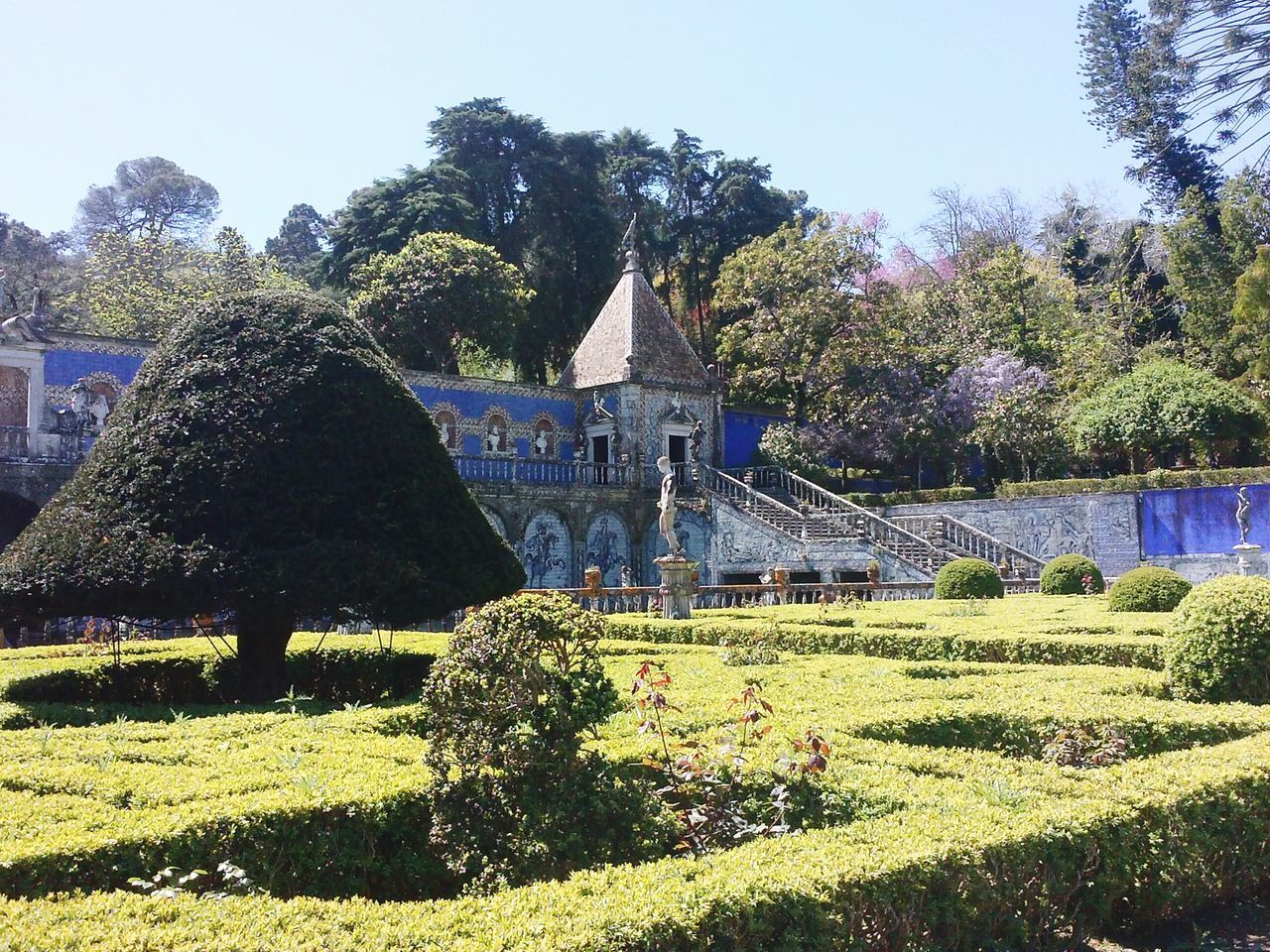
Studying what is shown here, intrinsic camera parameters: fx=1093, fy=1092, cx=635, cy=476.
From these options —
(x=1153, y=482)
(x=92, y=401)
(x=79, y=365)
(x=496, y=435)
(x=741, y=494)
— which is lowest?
(x=1153, y=482)

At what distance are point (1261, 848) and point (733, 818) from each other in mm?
2777

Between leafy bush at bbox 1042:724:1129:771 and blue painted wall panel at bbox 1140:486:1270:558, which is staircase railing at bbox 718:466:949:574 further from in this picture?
leafy bush at bbox 1042:724:1129:771

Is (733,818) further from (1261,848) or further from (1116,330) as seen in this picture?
(1116,330)

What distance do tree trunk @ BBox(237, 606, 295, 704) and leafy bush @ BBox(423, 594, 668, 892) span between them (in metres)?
4.40

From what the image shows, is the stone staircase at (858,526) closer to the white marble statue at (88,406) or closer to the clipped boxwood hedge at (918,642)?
the clipped boxwood hedge at (918,642)

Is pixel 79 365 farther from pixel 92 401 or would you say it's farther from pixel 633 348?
pixel 633 348

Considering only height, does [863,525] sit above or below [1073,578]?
above

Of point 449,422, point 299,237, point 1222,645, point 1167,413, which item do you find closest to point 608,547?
point 449,422

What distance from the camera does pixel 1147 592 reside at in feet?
51.0

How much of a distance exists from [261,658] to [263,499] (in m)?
1.51

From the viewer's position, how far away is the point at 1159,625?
12445 mm

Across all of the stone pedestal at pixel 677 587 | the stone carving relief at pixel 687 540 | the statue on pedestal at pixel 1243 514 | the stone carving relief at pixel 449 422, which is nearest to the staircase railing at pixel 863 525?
the stone carving relief at pixel 687 540

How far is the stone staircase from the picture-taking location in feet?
84.4

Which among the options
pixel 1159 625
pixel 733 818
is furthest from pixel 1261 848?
pixel 1159 625
